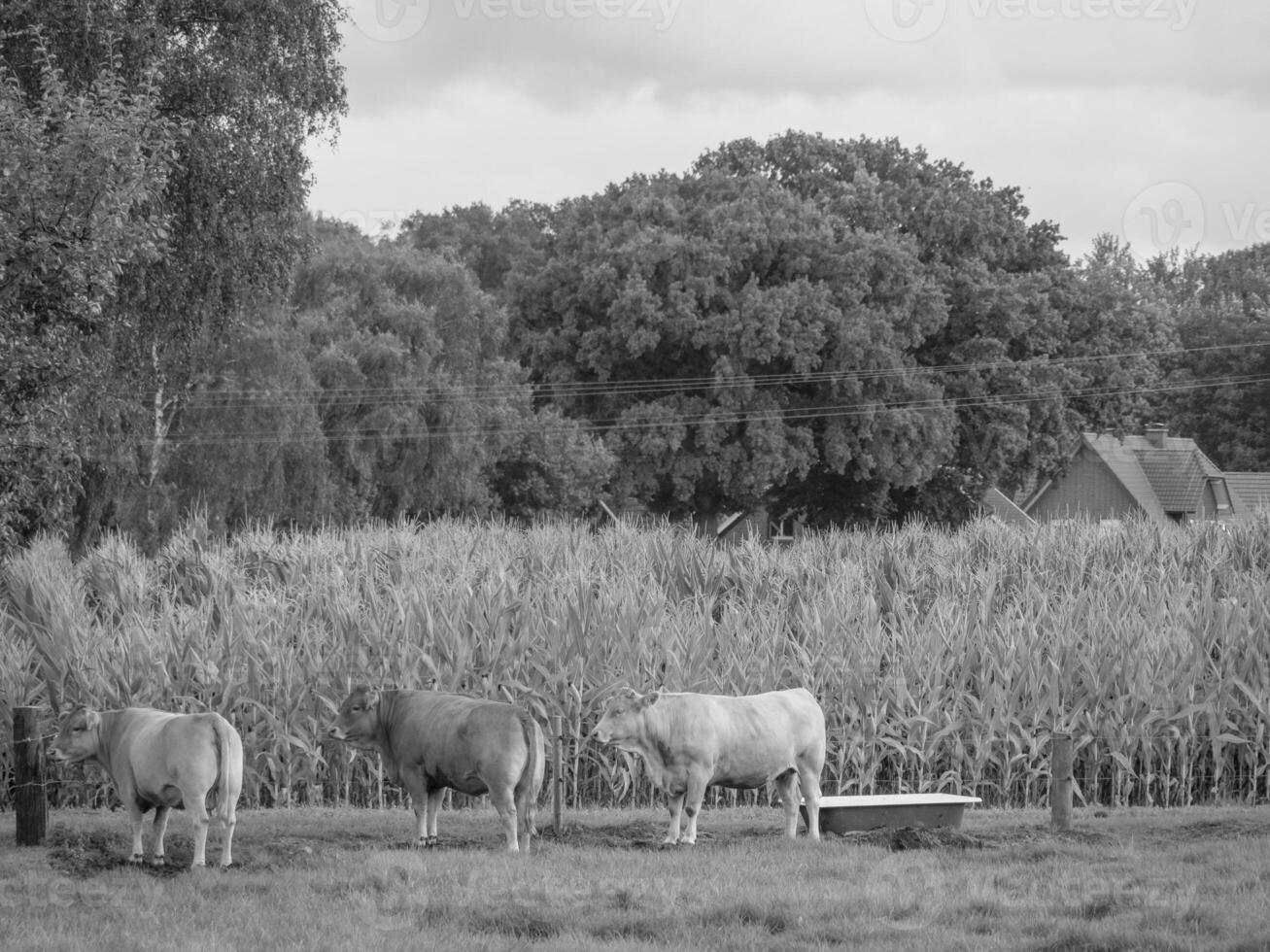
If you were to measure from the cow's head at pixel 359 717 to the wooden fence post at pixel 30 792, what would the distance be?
7.41 ft

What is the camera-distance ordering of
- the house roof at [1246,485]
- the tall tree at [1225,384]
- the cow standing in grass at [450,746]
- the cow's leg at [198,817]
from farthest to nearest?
the tall tree at [1225,384] < the house roof at [1246,485] < the cow standing in grass at [450,746] < the cow's leg at [198,817]

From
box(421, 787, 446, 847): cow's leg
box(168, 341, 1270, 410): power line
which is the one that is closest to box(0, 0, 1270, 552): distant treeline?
box(168, 341, 1270, 410): power line

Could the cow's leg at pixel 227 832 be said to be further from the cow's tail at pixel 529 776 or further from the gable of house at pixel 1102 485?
the gable of house at pixel 1102 485

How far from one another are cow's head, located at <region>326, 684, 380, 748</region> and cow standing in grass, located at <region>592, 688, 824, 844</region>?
178 centimetres

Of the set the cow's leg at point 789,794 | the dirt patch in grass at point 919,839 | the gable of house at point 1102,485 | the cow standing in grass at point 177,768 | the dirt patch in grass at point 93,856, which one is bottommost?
the dirt patch in grass at point 93,856

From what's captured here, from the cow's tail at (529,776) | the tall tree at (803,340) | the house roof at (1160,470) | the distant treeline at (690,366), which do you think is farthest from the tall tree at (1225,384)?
the cow's tail at (529,776)

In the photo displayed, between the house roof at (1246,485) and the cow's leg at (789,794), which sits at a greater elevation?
the house roof at (1246,485)

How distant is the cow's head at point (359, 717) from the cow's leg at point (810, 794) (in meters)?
3.43

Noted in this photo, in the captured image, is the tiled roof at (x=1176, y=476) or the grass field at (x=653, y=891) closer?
the grass field at (x=653, y=891)

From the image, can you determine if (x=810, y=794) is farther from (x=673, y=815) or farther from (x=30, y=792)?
(x=30, y=792)

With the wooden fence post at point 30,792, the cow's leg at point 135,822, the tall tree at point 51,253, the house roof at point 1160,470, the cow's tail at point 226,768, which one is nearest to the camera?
the cow's tail at point 226,768

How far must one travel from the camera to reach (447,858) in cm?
1153

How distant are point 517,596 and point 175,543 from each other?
25.7ft

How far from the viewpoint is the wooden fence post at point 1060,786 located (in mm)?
13594
